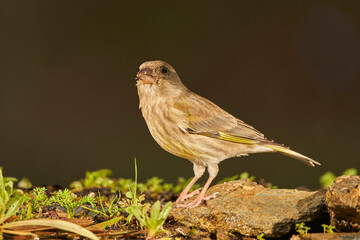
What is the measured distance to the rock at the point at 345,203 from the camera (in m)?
2.78

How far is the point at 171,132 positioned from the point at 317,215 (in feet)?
5.06

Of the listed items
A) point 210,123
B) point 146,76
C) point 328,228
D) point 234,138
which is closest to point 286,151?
point 234,138

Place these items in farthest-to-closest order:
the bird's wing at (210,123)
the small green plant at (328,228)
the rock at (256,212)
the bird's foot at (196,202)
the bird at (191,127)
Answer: the bird's wing at (210,123), the bird at (191,127), the bird's foot at (196,202), the rock at (256,212), the small green plant at (328,228)

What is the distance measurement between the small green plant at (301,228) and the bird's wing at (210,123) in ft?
4.32

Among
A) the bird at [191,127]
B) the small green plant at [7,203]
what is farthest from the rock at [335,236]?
the small green plant at [7,203]

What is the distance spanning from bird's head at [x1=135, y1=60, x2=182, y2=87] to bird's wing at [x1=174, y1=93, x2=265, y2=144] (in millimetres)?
253

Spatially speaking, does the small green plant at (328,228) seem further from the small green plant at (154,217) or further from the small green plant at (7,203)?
the small green plant at (7,203)

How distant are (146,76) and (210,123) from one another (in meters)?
0.77

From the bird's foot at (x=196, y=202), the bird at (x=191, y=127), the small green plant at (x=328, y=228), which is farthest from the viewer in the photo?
the bird at (x=191, y=127)

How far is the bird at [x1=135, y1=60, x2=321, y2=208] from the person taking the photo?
4.16 meters

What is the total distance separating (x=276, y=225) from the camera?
3.14m

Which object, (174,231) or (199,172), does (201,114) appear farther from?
(174,231)

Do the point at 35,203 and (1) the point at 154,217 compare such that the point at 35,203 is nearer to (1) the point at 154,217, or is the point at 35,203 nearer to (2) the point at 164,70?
(1) the point at 154,217

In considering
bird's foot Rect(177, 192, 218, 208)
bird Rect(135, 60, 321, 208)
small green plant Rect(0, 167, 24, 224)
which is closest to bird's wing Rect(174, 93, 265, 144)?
bird Rect(135, 60, 321, 208)
